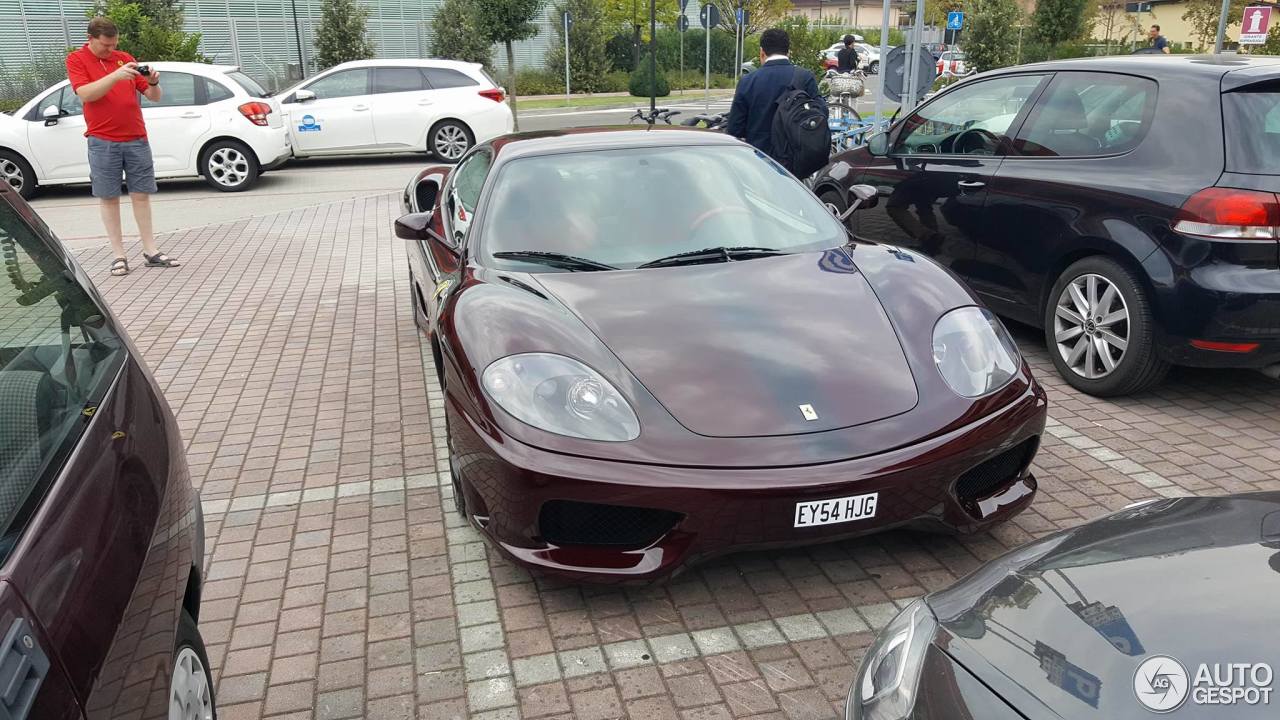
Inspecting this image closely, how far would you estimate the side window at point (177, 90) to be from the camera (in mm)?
12602

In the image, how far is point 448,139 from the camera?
1526 centimetres

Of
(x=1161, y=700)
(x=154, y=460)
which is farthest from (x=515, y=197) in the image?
(x=1161, y=700)

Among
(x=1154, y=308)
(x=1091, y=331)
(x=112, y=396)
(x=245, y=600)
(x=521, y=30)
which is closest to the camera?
(x=112, y=396)

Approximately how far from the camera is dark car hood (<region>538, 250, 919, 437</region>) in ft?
9.83

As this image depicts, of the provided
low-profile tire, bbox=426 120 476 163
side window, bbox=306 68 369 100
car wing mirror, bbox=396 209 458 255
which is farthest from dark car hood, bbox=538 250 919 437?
side window, bbox=306 68 369 100

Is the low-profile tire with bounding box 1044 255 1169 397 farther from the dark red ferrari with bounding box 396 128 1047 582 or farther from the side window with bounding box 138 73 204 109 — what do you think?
the side window with bounding box 138 73 204 109

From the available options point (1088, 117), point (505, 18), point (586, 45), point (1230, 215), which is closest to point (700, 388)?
point (1230, 215)

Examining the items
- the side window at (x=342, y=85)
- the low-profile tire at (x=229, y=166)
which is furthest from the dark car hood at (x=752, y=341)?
the side window at (x=342, y=85)

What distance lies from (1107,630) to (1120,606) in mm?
84

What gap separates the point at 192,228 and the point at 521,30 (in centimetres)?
1491

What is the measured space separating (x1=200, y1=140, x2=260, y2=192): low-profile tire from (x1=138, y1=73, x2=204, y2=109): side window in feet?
2.11

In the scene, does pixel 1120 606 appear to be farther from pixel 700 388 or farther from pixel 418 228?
pixel 418 228

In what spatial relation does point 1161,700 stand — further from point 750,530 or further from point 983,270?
point 983,270

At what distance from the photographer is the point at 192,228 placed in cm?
1052
